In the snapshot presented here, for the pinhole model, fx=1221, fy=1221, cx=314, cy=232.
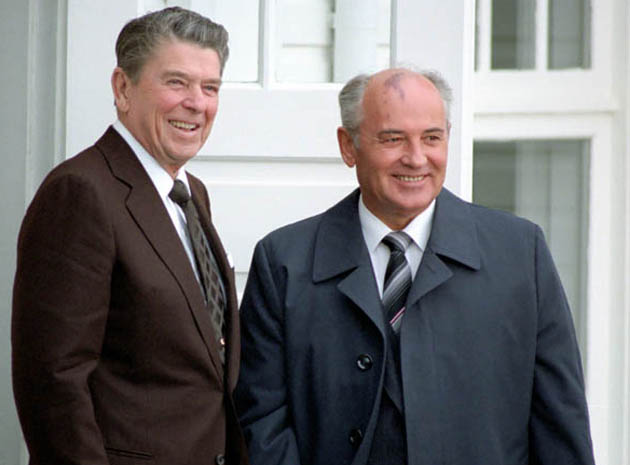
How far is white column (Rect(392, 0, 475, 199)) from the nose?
790 mm

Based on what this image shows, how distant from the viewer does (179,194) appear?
2.64 m

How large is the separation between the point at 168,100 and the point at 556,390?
40.9 inches

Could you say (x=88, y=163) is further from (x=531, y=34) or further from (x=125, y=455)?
(x=531, y=34)

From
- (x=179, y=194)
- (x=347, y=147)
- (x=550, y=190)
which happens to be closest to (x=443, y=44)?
(x=347, y=147)

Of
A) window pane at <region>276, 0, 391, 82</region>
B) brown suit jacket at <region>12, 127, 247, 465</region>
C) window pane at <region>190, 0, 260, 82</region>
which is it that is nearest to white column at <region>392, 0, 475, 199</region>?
window pane at <region>276, 0, 391, 82</region>

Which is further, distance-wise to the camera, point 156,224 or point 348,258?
point 348,258

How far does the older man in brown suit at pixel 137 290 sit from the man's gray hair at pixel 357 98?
29 centimetres

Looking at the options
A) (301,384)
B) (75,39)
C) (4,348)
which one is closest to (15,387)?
(301,384)

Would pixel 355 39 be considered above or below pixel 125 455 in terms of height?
above

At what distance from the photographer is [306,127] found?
11.2 ft

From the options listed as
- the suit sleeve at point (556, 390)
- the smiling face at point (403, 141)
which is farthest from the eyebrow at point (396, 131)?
the suit sleeve at point (556, 390)

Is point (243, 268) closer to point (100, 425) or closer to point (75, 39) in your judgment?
point (75, 39)

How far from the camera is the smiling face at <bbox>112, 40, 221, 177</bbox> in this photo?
259cm

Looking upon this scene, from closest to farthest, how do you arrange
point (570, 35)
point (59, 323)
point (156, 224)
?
point (59, 323) → point (156, 224) → point (570, 35)
